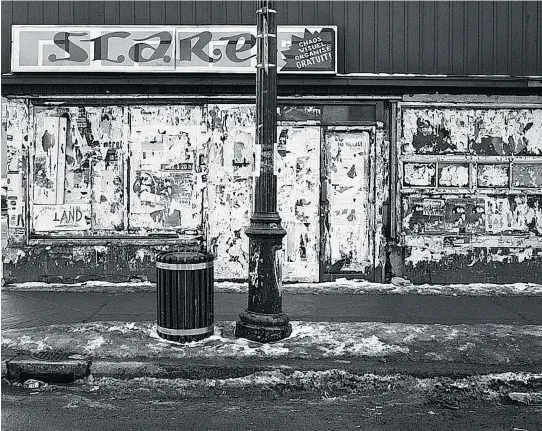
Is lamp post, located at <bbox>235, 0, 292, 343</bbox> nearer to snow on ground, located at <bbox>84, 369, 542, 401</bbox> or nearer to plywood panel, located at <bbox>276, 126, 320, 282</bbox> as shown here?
snow on ground, located at <bbox>84, 369, 542, 401</bbox>

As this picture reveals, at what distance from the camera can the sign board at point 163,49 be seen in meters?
9.12

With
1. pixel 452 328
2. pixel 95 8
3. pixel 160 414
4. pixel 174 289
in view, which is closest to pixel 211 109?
pixel 95 8

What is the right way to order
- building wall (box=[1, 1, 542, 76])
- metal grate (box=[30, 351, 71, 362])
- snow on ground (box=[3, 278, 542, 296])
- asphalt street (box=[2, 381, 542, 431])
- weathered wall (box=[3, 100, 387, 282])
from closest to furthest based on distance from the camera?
asphalt street (box=[2, 381, 542, 431]) → metal grate (box=[30, 351, 71, 362]) → snow on ground (box=[3, 278, 542, 296]) → building wall (box=[1, 1, 542, 76]) → weathered wall (box=[3, 100, 387, 282])

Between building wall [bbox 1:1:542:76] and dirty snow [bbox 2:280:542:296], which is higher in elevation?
building wall [bbox 1:1:542:76]

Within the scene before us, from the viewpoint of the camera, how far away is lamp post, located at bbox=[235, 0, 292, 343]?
607 centimetres

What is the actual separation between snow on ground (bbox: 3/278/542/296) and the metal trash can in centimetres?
290

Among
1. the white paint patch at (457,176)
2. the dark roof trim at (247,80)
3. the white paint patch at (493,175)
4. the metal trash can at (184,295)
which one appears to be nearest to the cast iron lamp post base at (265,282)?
the metal trash can at (184,295)

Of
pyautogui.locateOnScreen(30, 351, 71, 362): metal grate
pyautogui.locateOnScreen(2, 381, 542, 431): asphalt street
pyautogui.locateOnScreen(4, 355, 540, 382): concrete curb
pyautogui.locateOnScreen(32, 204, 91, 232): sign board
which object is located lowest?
pyautogui.locateOnScreen(2, 381, 542, 431): asphalt street

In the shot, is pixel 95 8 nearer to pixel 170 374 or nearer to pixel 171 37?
pixel 171 37

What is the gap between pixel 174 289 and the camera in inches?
237

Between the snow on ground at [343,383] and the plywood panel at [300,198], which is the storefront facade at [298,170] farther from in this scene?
the snow on ground at [343,383]

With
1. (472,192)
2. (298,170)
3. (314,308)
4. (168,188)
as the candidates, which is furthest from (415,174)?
(168,188)

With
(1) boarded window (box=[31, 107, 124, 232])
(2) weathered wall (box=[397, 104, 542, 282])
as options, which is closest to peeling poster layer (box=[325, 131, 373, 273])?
(2) weathered wall (box=[397, 104, 542, 282])

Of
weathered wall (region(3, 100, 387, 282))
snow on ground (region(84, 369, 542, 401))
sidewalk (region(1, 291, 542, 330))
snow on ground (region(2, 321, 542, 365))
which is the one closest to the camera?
snow on ground (region(84, 369, 542, 401))
